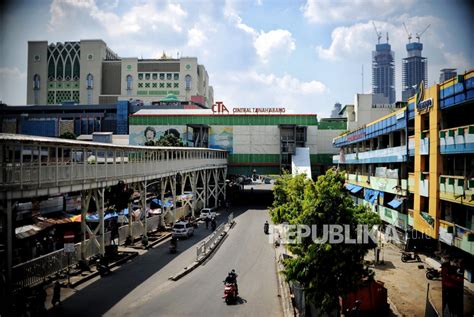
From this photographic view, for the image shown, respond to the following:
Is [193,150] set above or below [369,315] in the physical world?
above

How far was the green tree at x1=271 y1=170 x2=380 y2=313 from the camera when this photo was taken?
1398 cm

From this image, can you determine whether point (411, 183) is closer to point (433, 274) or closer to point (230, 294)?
point (433, 274)

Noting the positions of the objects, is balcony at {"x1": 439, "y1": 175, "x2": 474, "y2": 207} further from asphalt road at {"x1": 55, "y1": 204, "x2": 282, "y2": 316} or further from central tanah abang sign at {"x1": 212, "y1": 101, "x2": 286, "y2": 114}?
central tanah abang sign at {"x1": 212, "y1": 101, "x2": 286, "y2": 114}

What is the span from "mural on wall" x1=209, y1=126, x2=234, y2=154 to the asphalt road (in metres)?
36.7

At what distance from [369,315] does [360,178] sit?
26.2 metres

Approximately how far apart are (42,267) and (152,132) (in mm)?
51713

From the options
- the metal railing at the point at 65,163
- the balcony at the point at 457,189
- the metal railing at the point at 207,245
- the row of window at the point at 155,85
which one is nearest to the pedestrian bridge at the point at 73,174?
the metal railing at the point at 65,163

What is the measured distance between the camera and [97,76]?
130125mm

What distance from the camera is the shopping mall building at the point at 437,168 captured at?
19.5 metres

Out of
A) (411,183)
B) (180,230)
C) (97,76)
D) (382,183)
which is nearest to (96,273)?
(180,230)

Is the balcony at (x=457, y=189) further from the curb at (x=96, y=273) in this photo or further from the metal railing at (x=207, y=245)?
the curb at (x=96, y=273)

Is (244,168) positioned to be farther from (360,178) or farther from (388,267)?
(388,267)

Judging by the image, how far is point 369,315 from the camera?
1698 cm

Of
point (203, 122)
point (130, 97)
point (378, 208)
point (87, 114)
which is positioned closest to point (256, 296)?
point (378, 208)
